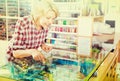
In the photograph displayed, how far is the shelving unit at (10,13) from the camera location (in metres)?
1.76

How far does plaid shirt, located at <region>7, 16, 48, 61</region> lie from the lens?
5.78 ft

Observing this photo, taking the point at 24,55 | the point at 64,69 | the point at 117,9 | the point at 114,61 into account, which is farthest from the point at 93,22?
the point at 24,55

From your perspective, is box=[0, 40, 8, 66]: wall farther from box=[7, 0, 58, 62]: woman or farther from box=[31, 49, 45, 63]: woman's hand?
box=[31, 49, 45, 63]: woman's hand

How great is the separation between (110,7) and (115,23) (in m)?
0.12

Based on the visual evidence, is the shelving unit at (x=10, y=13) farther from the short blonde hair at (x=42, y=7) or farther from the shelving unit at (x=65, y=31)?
the shelving unit at (x=65, y=31)

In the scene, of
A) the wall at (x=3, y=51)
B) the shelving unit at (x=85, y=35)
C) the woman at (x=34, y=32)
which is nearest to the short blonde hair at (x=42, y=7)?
the woman at (x=34, y=32)

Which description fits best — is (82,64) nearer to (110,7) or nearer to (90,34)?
(90,34)

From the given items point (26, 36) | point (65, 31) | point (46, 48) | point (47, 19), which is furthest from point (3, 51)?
point (65, 31)

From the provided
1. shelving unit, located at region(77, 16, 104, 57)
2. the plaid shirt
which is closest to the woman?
the plaid shirt

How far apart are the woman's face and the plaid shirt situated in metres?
0.05

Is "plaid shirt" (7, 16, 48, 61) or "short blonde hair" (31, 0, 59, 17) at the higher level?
"short blonde hair" (31, 0, 59, 17)

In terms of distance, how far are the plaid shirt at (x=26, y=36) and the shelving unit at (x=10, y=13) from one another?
0.15ft

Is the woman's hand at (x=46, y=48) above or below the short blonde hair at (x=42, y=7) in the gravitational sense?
below

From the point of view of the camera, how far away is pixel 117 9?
1488mm
